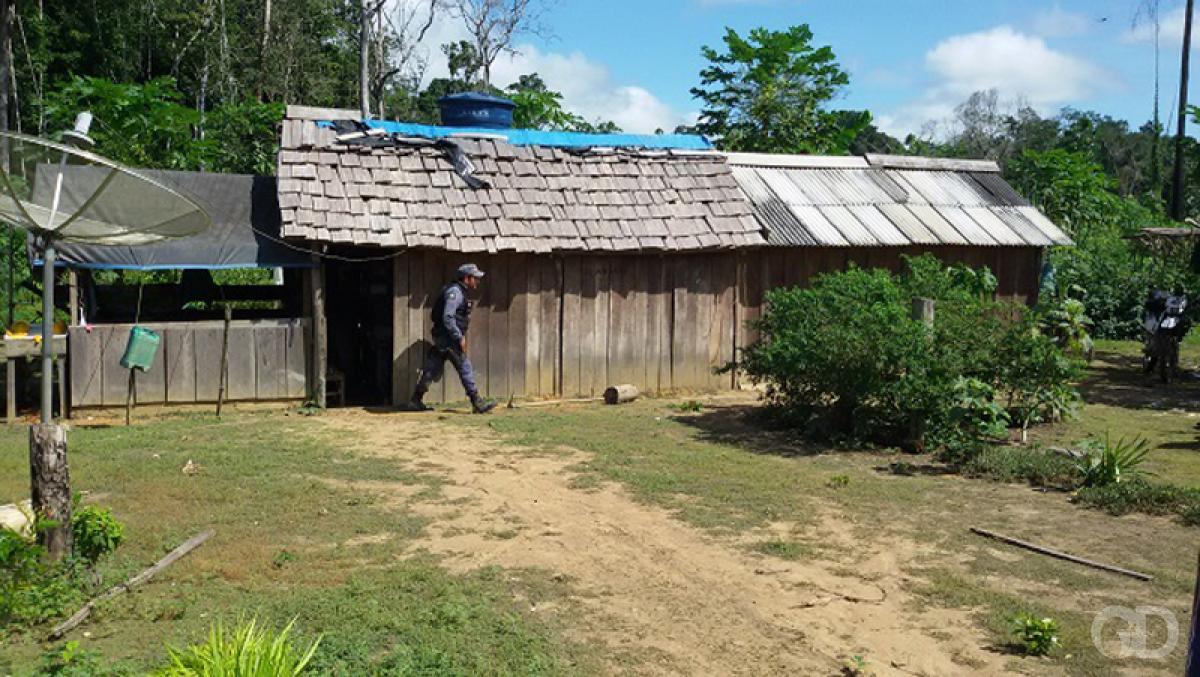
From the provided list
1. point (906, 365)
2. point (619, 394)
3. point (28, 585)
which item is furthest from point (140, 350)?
point (906, 365)

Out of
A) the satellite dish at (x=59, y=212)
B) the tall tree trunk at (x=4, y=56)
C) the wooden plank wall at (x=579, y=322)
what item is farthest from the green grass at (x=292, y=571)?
the tall tree trunk at (x=4, y=56)

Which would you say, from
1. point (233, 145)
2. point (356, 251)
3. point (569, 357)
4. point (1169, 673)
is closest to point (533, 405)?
point (569, 357)

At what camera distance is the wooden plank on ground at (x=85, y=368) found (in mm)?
11883

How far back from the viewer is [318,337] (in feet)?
42.4

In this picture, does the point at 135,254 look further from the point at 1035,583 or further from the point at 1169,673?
the point at 1169,673

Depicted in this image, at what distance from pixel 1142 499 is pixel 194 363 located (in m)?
10.1

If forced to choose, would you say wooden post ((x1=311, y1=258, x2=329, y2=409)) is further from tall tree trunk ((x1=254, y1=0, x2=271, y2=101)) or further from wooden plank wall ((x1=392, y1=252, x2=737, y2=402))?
tall tree trunk ((x1=254, y1=0, x2=271, y2=101))

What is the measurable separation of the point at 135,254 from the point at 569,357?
5.57 metres

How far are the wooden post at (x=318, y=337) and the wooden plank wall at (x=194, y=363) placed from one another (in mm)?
133

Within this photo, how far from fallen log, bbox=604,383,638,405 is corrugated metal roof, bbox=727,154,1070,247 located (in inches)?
127

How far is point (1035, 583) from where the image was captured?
6801mm

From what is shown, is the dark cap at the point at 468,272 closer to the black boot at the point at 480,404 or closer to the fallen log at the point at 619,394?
the black boot at the point at 480,404

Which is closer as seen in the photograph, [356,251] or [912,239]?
[356,251]

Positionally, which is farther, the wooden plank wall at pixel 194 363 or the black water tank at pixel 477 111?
the black water tank at pixel 477 111
